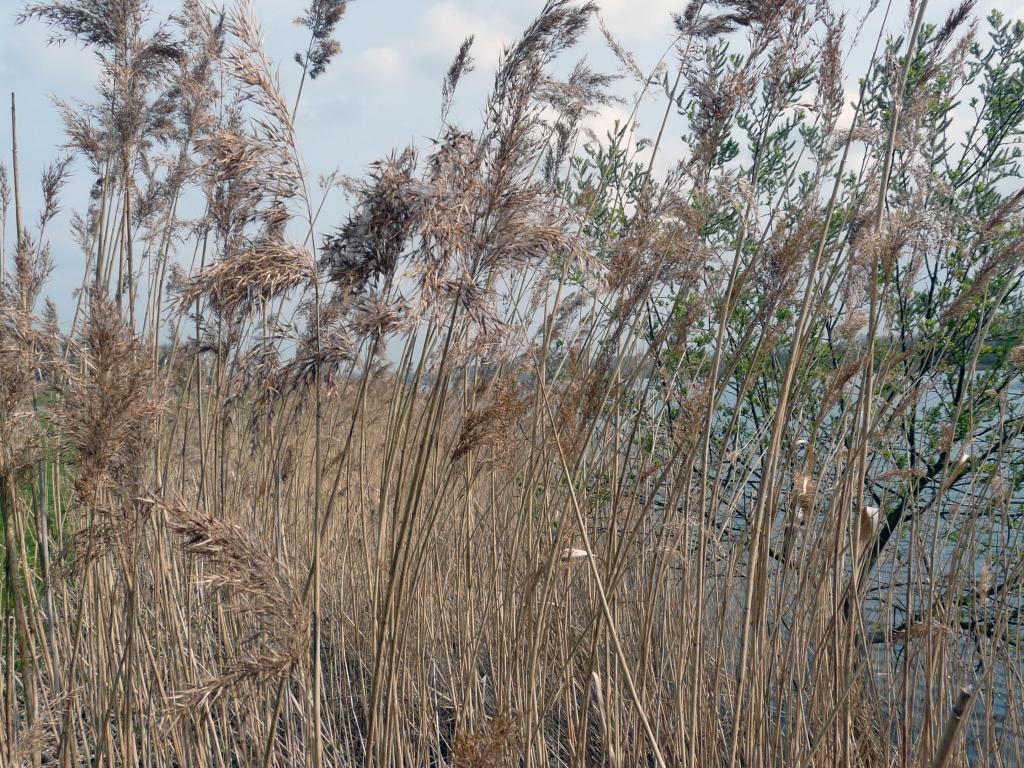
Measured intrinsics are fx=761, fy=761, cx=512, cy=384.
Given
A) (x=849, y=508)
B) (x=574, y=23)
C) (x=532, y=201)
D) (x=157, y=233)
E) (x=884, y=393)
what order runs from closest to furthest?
(x=532, y=201)
(x=849, y=508)
(x=574, y=23)
(x=157, y=233)
(x=884, y=393)

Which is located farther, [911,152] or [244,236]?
[244,236]

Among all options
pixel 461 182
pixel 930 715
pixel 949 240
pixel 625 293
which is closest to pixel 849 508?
pixel 930 715

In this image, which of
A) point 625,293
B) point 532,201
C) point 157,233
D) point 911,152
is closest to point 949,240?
point 911,152

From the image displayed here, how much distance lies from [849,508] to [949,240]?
Answer: 0.55 m

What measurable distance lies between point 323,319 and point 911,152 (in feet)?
4.02

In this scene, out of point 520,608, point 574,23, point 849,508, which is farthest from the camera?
point 520,608

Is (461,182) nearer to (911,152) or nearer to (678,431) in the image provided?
(678,431)

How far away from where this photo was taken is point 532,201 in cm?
125

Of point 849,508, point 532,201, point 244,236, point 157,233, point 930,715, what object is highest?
point 157,233

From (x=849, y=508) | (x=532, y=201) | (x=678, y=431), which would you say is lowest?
(x=849, y=508)

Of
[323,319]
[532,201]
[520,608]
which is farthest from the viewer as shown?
[520,608]

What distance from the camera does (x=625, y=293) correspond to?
1.78 meters

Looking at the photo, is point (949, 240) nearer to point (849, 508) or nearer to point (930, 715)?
point (849, 508)

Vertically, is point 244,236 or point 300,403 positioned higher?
point 244,236
